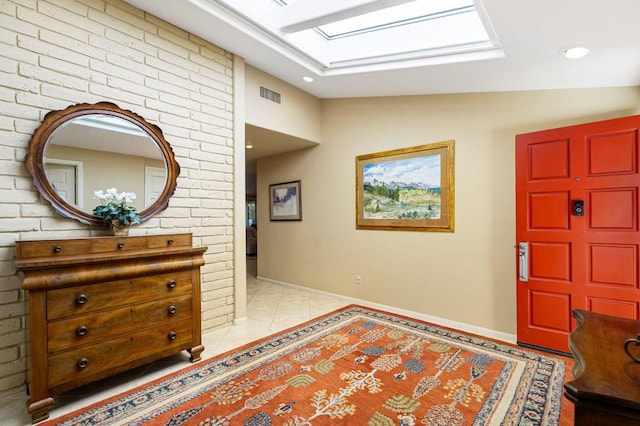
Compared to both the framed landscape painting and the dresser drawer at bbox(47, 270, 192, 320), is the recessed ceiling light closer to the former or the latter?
the framed landscape painting


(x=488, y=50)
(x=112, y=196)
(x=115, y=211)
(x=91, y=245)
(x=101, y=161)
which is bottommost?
(x=91, y=245)

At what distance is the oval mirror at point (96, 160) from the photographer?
7.02 feet

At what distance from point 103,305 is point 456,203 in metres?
3.42

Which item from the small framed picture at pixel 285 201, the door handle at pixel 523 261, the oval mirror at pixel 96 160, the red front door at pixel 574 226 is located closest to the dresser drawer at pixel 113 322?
the oval mirror at pixel 96 160

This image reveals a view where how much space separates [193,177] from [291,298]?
2.40 meters

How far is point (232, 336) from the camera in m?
3.07

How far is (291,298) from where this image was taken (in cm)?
450

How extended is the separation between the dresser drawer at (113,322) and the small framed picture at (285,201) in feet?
9.14

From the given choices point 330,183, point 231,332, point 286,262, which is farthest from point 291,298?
point 330,183

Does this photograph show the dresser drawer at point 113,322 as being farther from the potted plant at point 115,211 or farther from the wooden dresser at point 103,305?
the potted plant at point 115,211

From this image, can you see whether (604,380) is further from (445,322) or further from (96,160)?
(96,160)

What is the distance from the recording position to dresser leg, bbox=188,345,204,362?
2500 mm

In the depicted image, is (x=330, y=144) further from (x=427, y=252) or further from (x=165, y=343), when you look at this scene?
(x=165, y=343)

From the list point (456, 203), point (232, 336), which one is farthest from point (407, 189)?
point (232, 336)
